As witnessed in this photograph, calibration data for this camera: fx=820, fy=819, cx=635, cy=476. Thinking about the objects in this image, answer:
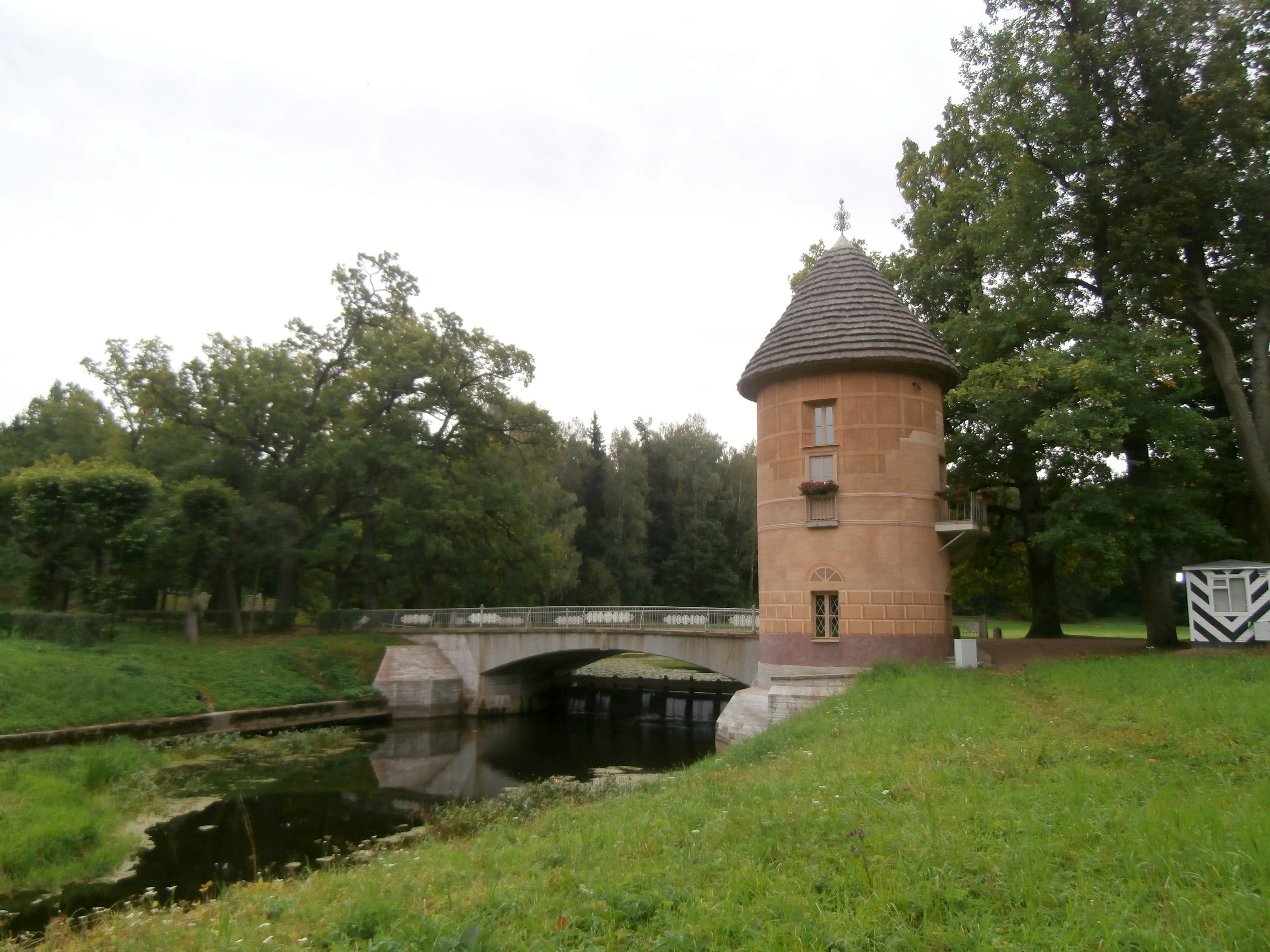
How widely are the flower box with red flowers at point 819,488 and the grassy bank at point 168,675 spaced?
1695cm

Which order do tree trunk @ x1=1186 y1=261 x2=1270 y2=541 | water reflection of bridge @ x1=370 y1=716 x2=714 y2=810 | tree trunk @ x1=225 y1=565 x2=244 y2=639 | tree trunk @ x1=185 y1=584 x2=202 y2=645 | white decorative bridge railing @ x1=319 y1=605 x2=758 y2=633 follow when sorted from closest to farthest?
tree trunk @ x1=1186 y1=261 x2=1270 y2=541, water reflection of bridge @ x1=370 y1=716 x2=714 y2=810, white decorative bridge railing @ x1=319 y1=605 x2=758 y2=633, tree trunk @ x1=185 y1=584 x2=202 y2=645, tree trunk @ x1=225 y1=565 x2=244 y2=639

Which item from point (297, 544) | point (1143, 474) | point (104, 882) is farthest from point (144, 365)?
point (1143, 474)

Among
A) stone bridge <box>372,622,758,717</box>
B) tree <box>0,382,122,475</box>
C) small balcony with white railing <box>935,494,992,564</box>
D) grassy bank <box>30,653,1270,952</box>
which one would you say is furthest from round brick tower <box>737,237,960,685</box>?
tree <box>0,382,122,475</box>

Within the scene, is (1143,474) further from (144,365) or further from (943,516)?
(144,365)

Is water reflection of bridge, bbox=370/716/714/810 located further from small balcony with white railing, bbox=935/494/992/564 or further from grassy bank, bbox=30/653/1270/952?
grassy bank, bbox=30/653/1270/952

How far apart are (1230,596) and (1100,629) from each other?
30.6 metres

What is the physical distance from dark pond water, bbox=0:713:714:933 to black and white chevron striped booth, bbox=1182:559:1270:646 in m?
11.8

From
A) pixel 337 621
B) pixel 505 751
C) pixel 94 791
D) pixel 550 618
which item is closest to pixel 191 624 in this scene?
pixel 337 621

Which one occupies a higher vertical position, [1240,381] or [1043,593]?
[1240,381]

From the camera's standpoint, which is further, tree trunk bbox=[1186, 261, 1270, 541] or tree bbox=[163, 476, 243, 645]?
tree bbox=[163, 476, 243, 645]

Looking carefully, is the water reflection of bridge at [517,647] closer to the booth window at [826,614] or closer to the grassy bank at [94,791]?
the booth window at [826,614]

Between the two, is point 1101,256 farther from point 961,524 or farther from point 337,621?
point 337,621

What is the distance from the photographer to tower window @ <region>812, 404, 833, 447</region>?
18797 mm

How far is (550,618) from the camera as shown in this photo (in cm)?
2916
